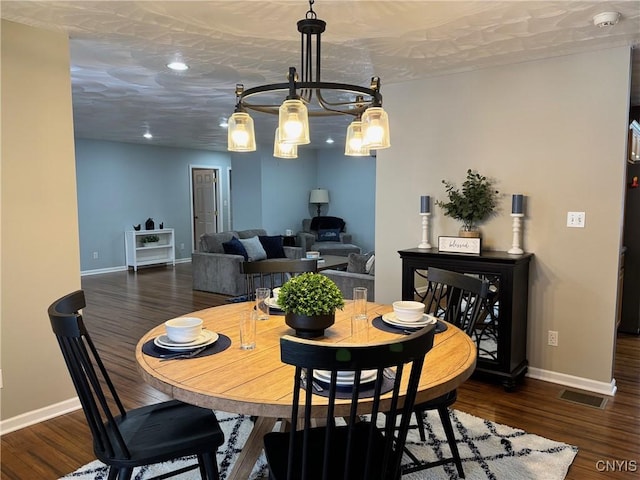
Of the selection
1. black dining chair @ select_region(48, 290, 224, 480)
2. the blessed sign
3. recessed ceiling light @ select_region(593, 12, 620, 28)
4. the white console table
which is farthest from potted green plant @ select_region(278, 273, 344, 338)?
the white console table

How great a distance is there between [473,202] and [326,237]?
5.75m

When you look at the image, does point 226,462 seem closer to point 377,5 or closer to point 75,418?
point 75,418

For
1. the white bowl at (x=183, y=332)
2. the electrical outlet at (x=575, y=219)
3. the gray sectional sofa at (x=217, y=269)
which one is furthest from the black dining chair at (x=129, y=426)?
the gray sectional sofa at (x=217, y=269)

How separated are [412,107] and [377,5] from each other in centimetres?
161

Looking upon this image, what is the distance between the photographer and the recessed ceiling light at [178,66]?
11.4 feet

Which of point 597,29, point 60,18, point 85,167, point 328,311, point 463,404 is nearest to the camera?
point 328,311

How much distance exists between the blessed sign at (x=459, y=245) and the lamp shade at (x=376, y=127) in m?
1.77

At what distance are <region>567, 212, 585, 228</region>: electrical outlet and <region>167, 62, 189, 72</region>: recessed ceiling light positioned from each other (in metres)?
3.01

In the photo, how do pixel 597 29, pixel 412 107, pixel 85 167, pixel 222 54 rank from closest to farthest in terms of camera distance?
1. pixel 597 29
2. pixel 222 54
3. pixel 412 107
4. pixel 85 167

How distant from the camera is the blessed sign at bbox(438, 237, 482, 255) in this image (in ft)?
11.3

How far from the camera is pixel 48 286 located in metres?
2.83

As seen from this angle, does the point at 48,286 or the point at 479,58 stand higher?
the point at 479,58

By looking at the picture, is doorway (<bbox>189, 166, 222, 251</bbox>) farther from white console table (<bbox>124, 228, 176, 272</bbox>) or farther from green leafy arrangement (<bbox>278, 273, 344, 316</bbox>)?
green leafy arrangement (<bbox>278, 273, 344, 316</bbox>)

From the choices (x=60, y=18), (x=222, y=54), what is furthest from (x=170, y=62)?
(x=60, y=18)
